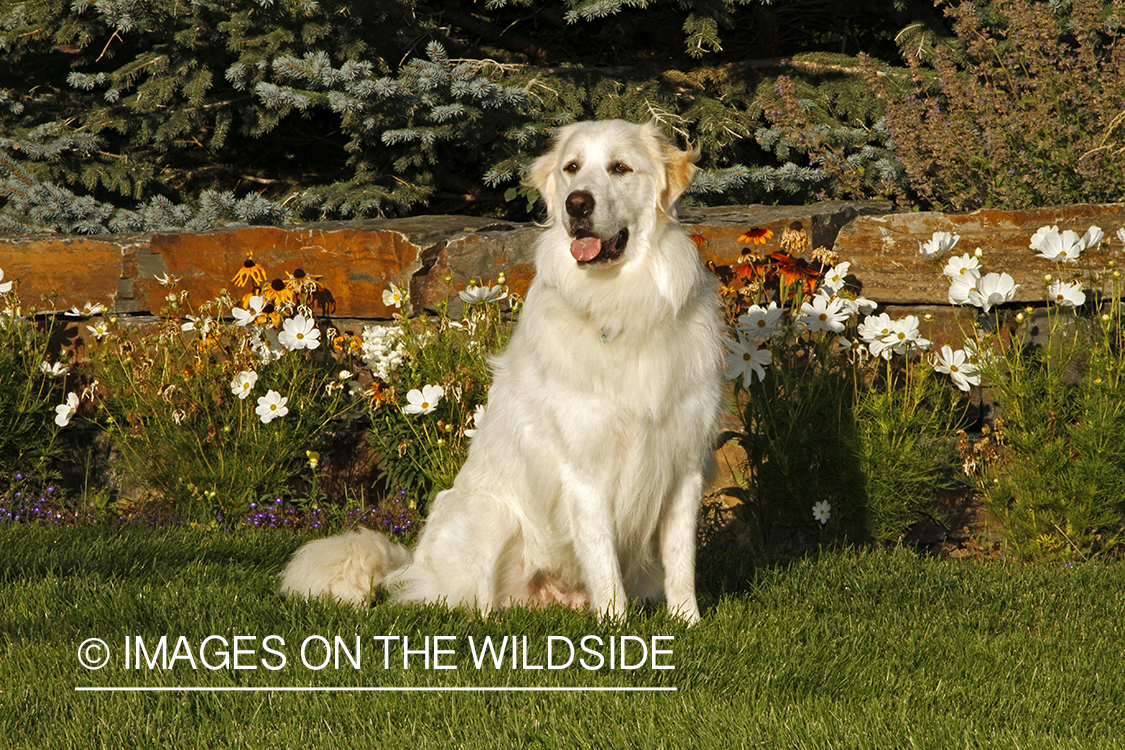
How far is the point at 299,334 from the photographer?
447 cm

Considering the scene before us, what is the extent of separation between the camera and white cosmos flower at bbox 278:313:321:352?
441 centimetres

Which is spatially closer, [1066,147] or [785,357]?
[785,357]

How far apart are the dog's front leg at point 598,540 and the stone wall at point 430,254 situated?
6.12 ft

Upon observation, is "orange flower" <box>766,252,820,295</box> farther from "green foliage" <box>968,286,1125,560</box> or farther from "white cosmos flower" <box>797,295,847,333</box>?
"green foliage" <box>968,286,1125,560</box>

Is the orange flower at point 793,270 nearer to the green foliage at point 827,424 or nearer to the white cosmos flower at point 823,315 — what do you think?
the green foliage at point 827,424

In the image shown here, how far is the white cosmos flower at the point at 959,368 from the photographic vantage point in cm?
393

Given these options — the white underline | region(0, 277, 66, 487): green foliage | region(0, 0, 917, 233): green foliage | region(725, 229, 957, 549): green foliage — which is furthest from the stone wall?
the white underline

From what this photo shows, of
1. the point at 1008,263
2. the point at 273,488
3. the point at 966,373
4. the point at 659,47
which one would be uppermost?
the point at 659,47

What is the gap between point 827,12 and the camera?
7543 millimetres

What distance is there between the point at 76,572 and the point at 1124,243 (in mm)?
4334

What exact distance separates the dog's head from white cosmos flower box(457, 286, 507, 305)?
3.56 ft

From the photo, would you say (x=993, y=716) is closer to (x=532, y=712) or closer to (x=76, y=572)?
(x=532, y=712)

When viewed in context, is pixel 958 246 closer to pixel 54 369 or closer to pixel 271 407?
pixel 271 407

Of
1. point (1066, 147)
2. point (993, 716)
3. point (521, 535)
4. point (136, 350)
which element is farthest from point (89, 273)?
point (1066, 147)
